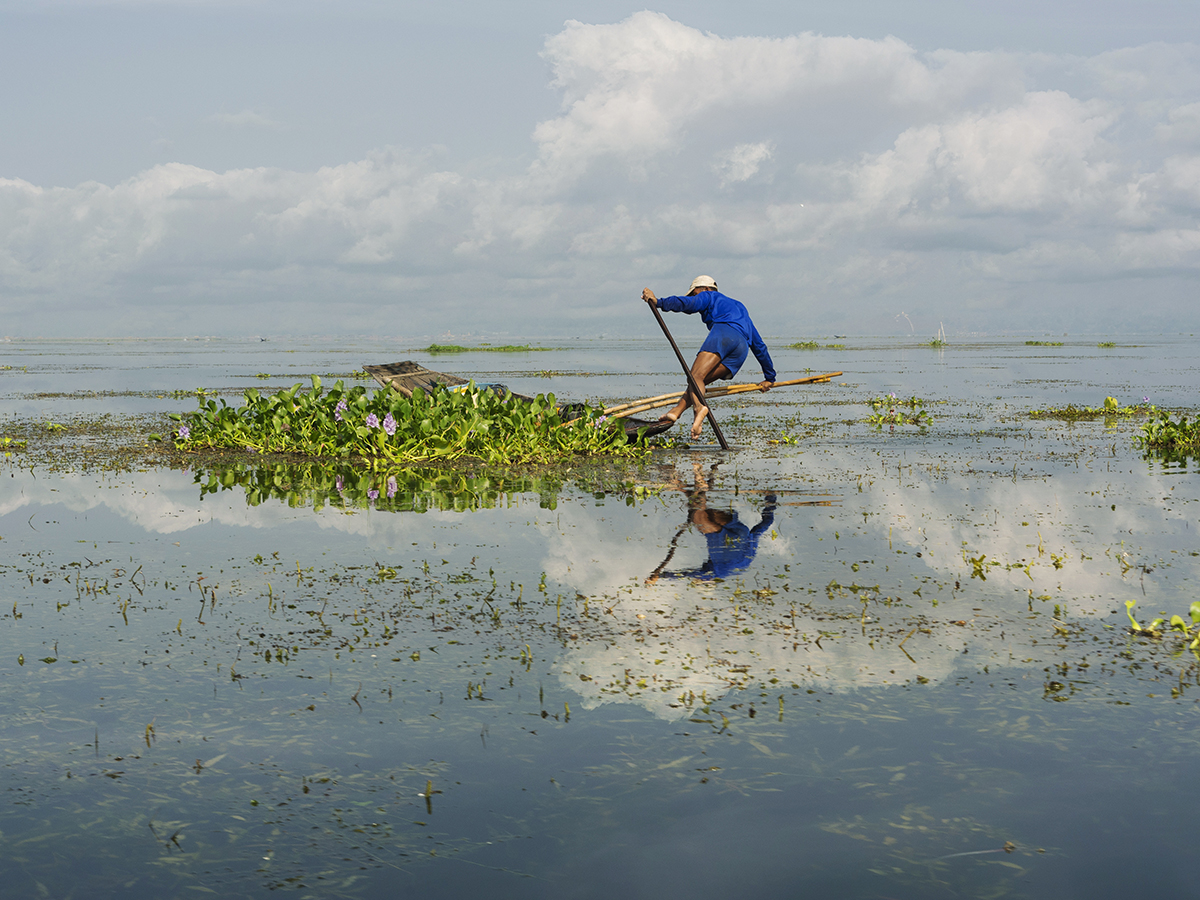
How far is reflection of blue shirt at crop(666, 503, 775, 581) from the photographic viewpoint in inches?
279

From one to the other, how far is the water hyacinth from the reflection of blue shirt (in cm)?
458

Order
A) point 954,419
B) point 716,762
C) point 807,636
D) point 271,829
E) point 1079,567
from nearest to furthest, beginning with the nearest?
1. point 271,829
2. point 716,762
3. point 807,636
4. point 1079,567
5. point 954,419

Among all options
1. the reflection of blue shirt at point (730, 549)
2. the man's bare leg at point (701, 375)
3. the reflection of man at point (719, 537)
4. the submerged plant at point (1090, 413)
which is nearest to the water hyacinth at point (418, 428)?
the man's bare leg at point (701, 375)

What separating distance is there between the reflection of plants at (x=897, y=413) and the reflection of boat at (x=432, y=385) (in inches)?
202

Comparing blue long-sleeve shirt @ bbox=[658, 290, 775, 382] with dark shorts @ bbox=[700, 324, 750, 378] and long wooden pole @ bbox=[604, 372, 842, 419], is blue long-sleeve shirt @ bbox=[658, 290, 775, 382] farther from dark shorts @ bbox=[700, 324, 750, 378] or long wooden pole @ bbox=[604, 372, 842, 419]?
long wooden pole @ bbox=[604, 372, 842, 419]

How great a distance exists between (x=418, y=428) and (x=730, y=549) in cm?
644

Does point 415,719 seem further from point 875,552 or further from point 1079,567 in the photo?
point 1079,567

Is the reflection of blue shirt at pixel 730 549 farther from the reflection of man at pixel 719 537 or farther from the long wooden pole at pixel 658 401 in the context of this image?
the long wooden pole at pixel 658 401

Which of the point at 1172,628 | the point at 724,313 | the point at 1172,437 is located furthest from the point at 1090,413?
the point at 1172,628

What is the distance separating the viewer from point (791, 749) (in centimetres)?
412

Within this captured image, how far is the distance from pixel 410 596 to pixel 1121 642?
4107 mm

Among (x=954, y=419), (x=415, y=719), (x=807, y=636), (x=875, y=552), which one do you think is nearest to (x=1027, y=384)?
(x=954, y=419)

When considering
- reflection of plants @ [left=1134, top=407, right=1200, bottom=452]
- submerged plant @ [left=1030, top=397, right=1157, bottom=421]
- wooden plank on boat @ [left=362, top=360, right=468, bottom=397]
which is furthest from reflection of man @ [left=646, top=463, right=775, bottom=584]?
submerged plant @ [left=1030, top=397, right=1157, bottom=421]

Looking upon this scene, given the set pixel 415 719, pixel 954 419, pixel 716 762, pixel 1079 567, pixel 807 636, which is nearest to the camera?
pixel 716 762
